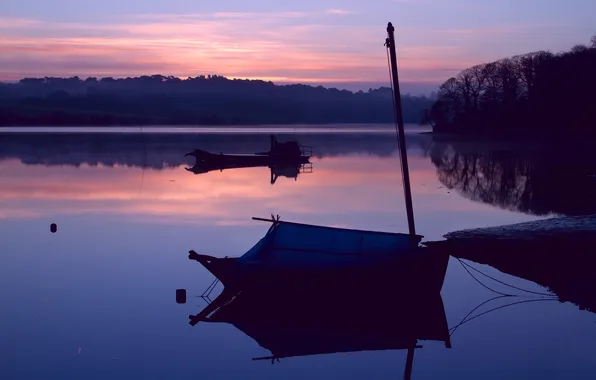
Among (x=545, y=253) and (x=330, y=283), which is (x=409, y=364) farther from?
(x=545, y=253)

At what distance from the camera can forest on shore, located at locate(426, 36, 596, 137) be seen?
7819cm

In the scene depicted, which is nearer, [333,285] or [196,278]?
[333,285]

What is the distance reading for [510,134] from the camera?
315 feet

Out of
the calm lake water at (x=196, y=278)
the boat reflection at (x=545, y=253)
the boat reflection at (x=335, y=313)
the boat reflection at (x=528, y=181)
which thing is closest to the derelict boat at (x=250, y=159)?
the boat reflection at (x=528, y=181)

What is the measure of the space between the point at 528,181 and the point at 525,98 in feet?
199

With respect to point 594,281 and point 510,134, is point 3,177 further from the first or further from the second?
point 510,134

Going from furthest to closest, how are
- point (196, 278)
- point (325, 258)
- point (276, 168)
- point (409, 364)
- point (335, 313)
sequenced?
point (276, 168) → point (196, 278) → point (325, 258) → point (335, 313) → point (409, 364)

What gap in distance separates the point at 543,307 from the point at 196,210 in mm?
15202

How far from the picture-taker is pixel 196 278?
1599 centimetres

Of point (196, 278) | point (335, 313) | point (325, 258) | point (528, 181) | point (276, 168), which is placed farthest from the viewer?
point (276, 168)

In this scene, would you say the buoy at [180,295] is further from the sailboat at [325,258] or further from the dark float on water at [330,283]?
the sailboat at [325,258]

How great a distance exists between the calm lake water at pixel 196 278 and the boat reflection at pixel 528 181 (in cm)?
17

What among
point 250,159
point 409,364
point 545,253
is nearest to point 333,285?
point 409,364

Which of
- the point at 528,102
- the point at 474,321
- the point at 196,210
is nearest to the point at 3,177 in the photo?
the point at 196,210
